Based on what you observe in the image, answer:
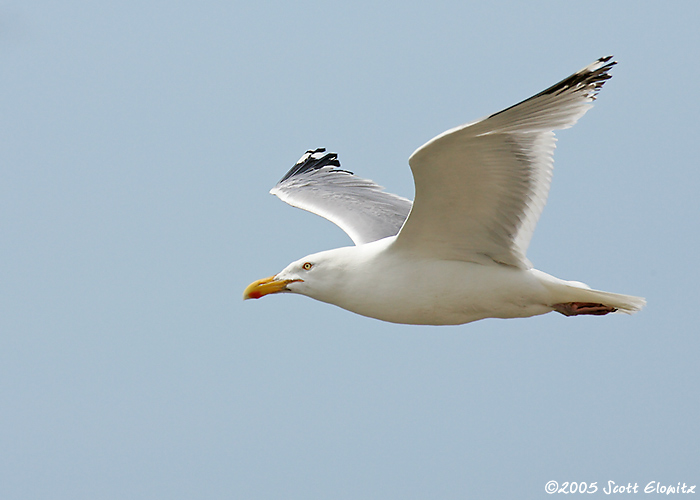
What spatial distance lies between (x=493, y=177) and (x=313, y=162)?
4.76 metres

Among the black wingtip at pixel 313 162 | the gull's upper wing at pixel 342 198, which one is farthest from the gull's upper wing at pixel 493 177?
the black wingtip at pixel 313 162

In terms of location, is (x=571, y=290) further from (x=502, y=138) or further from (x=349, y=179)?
(x=349, y=179)

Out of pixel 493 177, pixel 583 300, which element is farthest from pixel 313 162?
pixel 493 177

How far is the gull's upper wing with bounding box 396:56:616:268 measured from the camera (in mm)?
5539

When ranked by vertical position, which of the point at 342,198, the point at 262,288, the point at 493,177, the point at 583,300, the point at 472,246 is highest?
the point at 342,198

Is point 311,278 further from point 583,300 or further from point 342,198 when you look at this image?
point 342,198

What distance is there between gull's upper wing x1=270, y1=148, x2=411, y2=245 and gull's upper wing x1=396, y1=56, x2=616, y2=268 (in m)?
1.58

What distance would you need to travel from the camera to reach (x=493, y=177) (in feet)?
19.6

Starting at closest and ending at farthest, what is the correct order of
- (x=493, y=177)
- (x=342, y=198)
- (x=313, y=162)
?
(x=493, y=177) → (x=342, y=198) → (x=313, y=162)

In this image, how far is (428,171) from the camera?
5801mm

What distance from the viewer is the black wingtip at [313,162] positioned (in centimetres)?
1045

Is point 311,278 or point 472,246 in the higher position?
point 472,246

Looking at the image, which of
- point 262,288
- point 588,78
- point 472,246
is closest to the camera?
point 588,78

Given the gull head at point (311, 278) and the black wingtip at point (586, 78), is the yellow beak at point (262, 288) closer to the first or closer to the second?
the gull head at point (311, 278)
